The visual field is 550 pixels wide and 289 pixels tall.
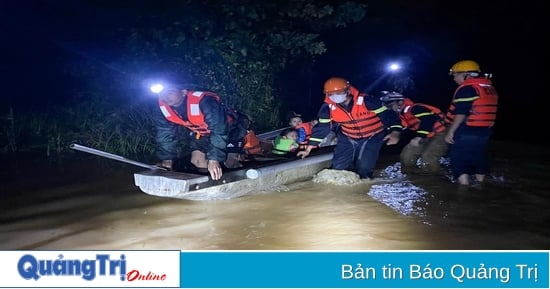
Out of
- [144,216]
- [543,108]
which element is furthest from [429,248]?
Result: [543,108]

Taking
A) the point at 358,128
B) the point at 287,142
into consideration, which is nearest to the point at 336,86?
the point at 358,128

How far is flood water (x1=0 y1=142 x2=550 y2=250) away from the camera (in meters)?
4.55

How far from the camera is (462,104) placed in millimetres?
5996

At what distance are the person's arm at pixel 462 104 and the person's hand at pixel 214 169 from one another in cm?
271

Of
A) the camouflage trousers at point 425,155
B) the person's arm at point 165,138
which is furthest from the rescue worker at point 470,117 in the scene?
the person's arm at point 165,138

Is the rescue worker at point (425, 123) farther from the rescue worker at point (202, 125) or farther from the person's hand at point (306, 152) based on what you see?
the rescue worker at point (202, 125)

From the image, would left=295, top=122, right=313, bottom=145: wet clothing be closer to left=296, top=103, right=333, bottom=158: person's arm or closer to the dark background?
left=296, top=103, right=333, bottom=158: person's arm

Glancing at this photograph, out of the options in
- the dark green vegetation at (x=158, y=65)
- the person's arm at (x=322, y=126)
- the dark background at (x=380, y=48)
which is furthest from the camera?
the dark background at (x=380, y=48)

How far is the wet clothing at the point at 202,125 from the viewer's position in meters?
5.36

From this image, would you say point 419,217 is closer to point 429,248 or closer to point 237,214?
point 429,248

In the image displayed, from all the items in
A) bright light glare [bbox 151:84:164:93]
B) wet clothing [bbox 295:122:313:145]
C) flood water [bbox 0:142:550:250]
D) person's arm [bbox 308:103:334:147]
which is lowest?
flood water [bbox 0:142:550:250]

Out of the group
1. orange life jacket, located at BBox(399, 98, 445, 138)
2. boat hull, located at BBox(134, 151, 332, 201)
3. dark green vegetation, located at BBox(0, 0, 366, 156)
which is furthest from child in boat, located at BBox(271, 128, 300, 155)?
dark green vegetation, located at BBox(0, 0, 366, 156)

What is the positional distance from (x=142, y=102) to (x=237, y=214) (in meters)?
4.81

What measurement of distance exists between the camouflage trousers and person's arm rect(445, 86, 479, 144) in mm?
978
